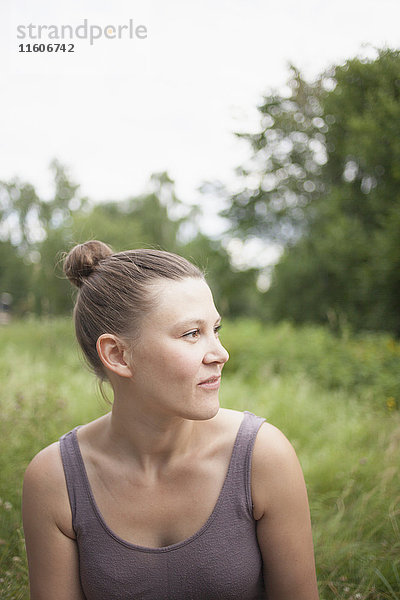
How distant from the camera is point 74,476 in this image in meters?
1.53

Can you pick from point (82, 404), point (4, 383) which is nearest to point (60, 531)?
point (82, 404)

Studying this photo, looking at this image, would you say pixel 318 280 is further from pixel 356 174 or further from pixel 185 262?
pixel 185 262

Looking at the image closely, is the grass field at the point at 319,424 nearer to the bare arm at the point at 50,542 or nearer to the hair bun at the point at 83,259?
the bare arm at the point at 50,542

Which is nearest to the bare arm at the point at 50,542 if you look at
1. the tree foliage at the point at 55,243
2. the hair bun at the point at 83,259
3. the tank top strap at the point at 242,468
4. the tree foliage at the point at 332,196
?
the tank top strap at the point at 242,468

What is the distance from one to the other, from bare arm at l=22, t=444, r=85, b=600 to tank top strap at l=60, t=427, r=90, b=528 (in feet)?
0.06

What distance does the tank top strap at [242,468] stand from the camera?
1474 mm

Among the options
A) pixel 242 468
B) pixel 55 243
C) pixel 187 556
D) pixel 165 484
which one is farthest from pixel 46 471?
pixel 55 243

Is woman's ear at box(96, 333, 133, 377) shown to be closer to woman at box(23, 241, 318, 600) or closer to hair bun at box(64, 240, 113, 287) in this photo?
woman at box(23, 241, 318, 600)

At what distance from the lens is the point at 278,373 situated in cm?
668

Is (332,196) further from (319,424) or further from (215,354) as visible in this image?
(215,354)

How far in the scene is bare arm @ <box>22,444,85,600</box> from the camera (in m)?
1.49

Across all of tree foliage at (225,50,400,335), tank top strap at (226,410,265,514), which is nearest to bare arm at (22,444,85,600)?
tank top strap at (226,410,265,514)

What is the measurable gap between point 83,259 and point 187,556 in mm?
916

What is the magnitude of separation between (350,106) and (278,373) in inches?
172
